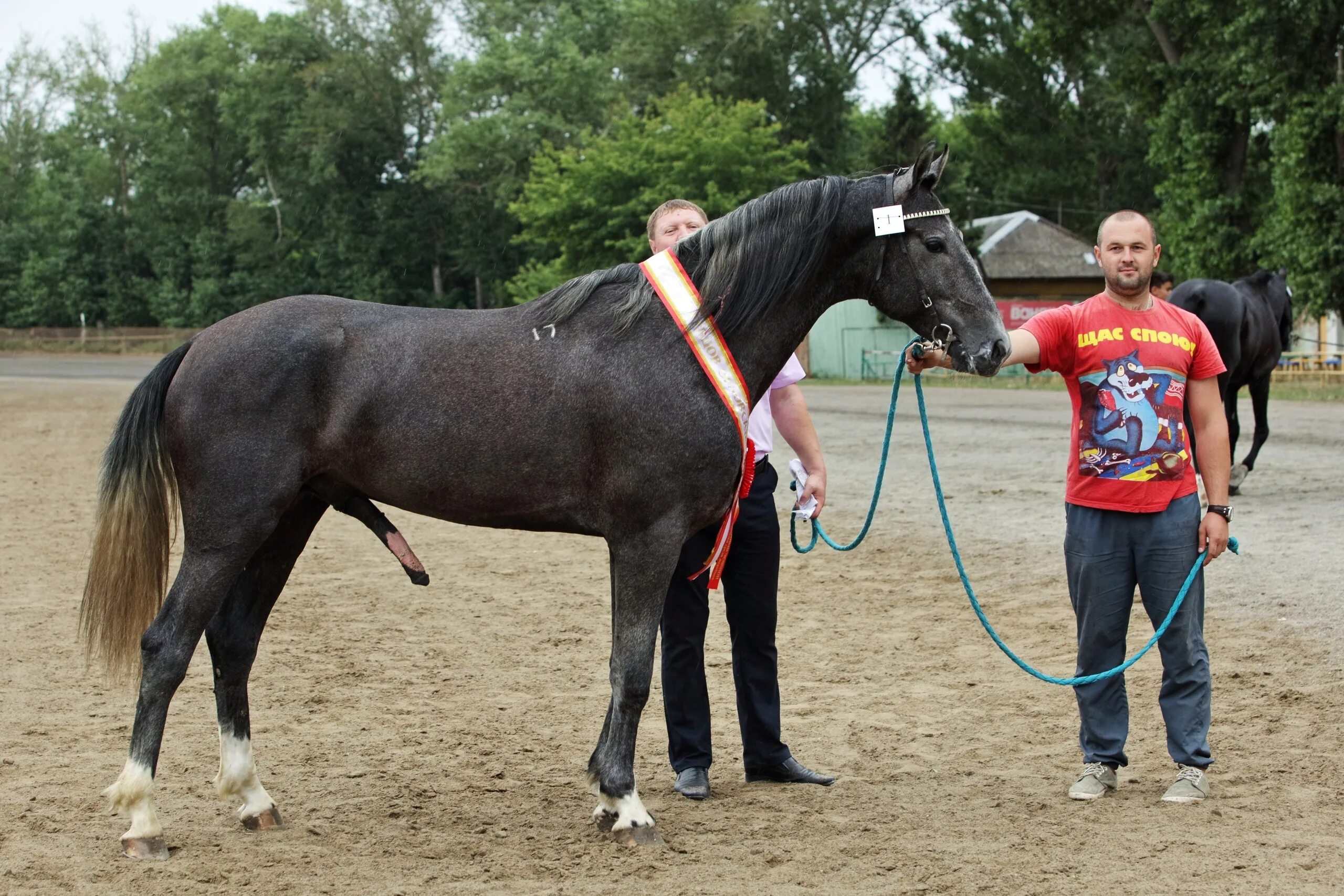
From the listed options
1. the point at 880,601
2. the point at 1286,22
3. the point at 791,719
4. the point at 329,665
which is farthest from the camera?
the point at 1286,22

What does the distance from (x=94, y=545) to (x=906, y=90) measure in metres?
33.0

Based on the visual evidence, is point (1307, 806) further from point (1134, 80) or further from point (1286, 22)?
point (1134, 80)

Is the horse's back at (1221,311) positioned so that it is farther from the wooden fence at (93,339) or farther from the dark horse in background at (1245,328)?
the wooden fence at (93,339)

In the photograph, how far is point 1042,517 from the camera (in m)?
10.0

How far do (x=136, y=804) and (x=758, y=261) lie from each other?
2.56 m

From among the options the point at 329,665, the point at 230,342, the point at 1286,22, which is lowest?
the point at 329,665

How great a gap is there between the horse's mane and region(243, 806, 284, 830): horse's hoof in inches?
73.4

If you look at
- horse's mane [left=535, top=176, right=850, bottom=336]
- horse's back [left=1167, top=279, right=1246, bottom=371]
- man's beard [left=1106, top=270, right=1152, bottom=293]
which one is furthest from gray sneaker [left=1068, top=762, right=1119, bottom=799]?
horse's back [left=1167, top=279, right=1246, bottom=371]

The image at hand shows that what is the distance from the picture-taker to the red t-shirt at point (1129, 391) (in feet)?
13.6

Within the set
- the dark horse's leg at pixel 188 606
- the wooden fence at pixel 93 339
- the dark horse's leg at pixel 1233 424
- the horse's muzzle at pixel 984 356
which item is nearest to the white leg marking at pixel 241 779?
the dark horse's leg at pixel 188 606

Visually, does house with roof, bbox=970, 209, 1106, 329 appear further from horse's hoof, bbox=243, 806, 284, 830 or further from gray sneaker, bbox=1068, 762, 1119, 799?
horse's hoof, bbox=243, 806, 284, 830

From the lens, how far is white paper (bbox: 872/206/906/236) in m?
3.91

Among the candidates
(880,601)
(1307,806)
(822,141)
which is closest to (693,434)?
(1307,806)

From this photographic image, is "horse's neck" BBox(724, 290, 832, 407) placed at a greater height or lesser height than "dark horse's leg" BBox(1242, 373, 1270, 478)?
greater
